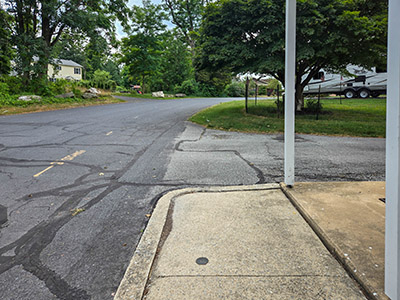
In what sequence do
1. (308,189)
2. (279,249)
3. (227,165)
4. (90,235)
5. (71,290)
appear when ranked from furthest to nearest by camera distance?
(227,165) < (308,189) < (90,235) < (279,249) < (71,290)

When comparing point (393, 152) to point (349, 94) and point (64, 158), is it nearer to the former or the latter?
point (64, 158)

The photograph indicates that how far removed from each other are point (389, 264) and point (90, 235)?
271cm

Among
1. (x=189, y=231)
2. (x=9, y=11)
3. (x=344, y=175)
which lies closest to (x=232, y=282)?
(x=189, y=231)

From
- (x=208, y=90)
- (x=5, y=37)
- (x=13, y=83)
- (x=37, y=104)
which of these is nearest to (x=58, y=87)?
(x=13, y=83)

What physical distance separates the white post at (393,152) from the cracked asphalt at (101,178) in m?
1.99

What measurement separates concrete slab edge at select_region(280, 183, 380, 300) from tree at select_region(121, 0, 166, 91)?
3536 cm

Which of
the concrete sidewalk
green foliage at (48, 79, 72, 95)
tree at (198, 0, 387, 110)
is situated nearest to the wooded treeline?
tree at (198, 0, 387, 110)

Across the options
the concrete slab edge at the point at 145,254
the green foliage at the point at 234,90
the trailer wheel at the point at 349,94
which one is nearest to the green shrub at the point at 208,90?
the green foliage at the point at 234,90

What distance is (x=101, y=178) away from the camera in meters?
5.26

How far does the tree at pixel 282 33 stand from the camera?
38.2 ft

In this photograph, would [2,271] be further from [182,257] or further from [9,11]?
[9,11]

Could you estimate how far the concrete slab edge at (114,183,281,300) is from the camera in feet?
7.61

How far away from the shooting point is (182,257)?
9.04ft

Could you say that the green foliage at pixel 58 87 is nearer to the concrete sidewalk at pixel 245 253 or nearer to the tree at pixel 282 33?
the tree at pixel 282 33
